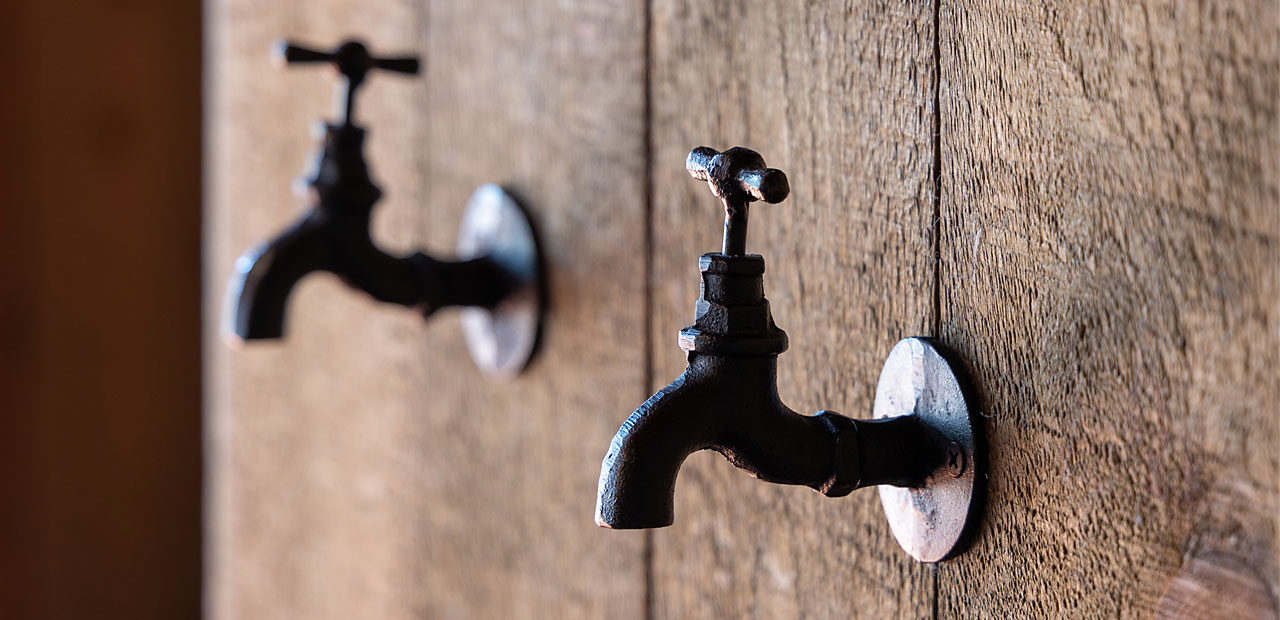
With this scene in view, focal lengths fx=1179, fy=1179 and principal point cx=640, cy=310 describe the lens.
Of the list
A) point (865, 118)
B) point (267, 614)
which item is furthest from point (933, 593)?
point (267, 614)

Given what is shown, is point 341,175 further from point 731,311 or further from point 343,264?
point 731,311

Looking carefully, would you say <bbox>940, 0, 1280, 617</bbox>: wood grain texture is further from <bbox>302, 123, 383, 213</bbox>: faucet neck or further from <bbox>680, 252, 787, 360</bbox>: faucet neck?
<bbox>302, 123, 383, 213</bbox>: faucet neck

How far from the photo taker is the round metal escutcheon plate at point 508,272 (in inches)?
23.7

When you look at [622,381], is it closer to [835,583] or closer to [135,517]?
[835,583]

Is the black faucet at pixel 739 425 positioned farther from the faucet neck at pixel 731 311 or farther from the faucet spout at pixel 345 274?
the faucet spout at pixel 345 274

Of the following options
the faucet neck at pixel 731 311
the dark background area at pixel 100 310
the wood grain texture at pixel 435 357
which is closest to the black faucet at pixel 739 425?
the faucet neck at pixel 731 311

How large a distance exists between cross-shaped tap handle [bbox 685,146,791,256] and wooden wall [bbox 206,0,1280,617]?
2.9 inches

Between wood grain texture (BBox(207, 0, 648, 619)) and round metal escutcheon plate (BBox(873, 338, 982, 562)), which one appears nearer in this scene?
round metal escutcheon plate (BBox(873, 338, 982, 562))

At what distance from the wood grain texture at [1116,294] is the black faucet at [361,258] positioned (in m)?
0.29

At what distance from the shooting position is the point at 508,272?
2.02 ft

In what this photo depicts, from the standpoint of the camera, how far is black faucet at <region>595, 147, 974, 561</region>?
1.08ft

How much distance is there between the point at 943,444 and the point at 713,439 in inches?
3.1

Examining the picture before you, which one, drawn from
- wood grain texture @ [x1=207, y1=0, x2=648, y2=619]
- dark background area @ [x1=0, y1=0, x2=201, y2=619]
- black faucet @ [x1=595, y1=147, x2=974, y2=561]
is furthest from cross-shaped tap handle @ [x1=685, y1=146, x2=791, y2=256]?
dark background area @ [x1=0, y1=0, x2=201, y2=619]

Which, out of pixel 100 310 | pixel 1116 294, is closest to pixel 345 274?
pixel 1116 294
